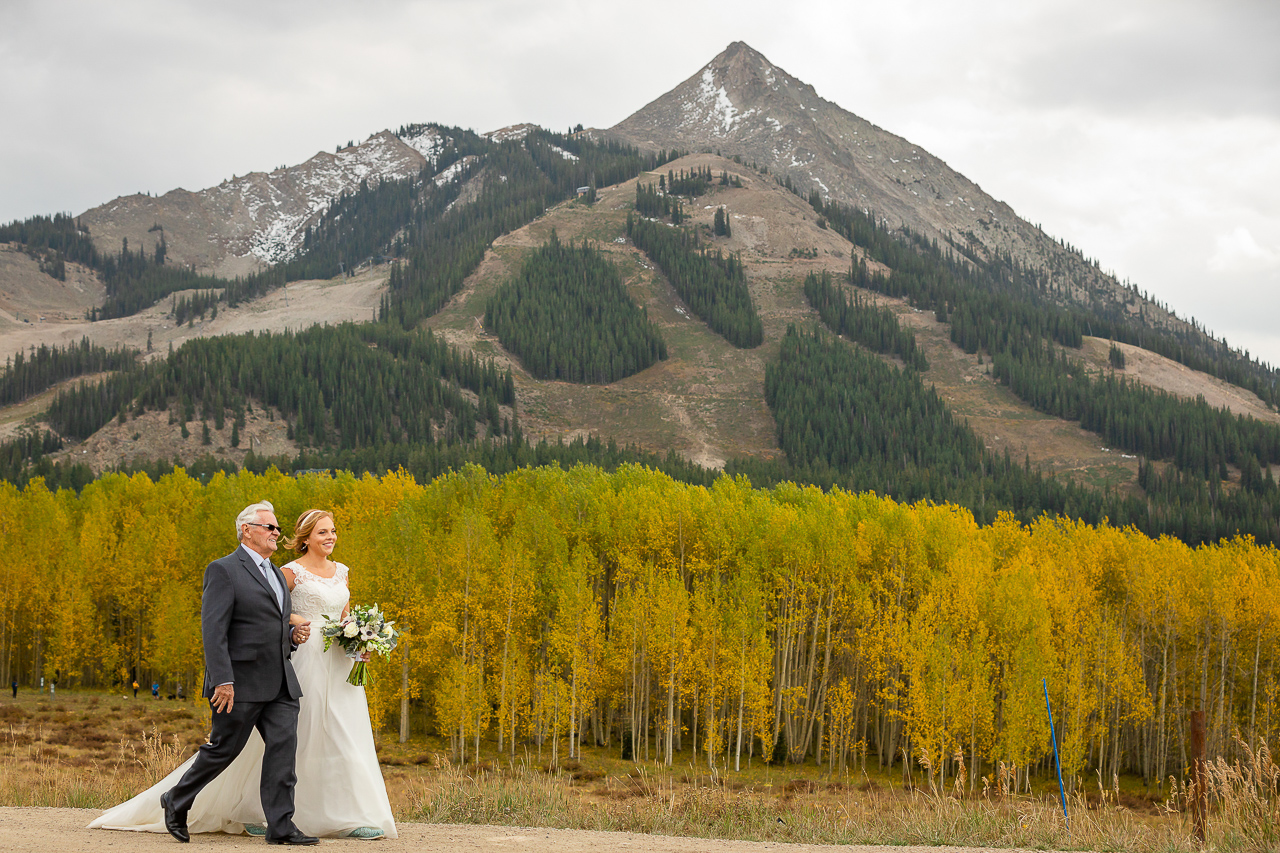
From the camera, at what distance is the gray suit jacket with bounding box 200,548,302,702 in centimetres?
966

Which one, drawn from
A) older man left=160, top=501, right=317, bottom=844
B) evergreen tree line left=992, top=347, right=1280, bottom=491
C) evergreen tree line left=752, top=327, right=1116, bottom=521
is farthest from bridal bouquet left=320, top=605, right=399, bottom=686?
evergreen tree line left=992, top=347, right=1280, bottom=491

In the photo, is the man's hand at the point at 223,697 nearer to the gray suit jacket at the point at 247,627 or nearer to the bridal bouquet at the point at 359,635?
the gray suit jacket at the point at 247,627

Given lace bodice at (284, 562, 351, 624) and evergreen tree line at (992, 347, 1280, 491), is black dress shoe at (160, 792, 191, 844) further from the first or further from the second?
evergreen tree line at (992, 347, 1280, 491)

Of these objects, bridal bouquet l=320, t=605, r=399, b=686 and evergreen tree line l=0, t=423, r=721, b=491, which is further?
evergreen tree line l=0, t=423, r=721, b=491

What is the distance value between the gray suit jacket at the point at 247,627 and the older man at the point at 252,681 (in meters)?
0.01

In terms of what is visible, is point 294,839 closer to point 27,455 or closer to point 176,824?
point 176,824

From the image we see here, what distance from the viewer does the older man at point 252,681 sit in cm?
972

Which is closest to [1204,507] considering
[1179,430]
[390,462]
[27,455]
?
[1179,430]

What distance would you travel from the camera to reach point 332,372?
191125mm

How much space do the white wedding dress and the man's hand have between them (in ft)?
3.82

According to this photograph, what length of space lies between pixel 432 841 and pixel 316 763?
62.7 inches

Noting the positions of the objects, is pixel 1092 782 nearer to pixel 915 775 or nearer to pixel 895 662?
pixel 915 775

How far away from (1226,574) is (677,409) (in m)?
146

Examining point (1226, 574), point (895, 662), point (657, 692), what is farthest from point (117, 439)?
point (1226, 574)
